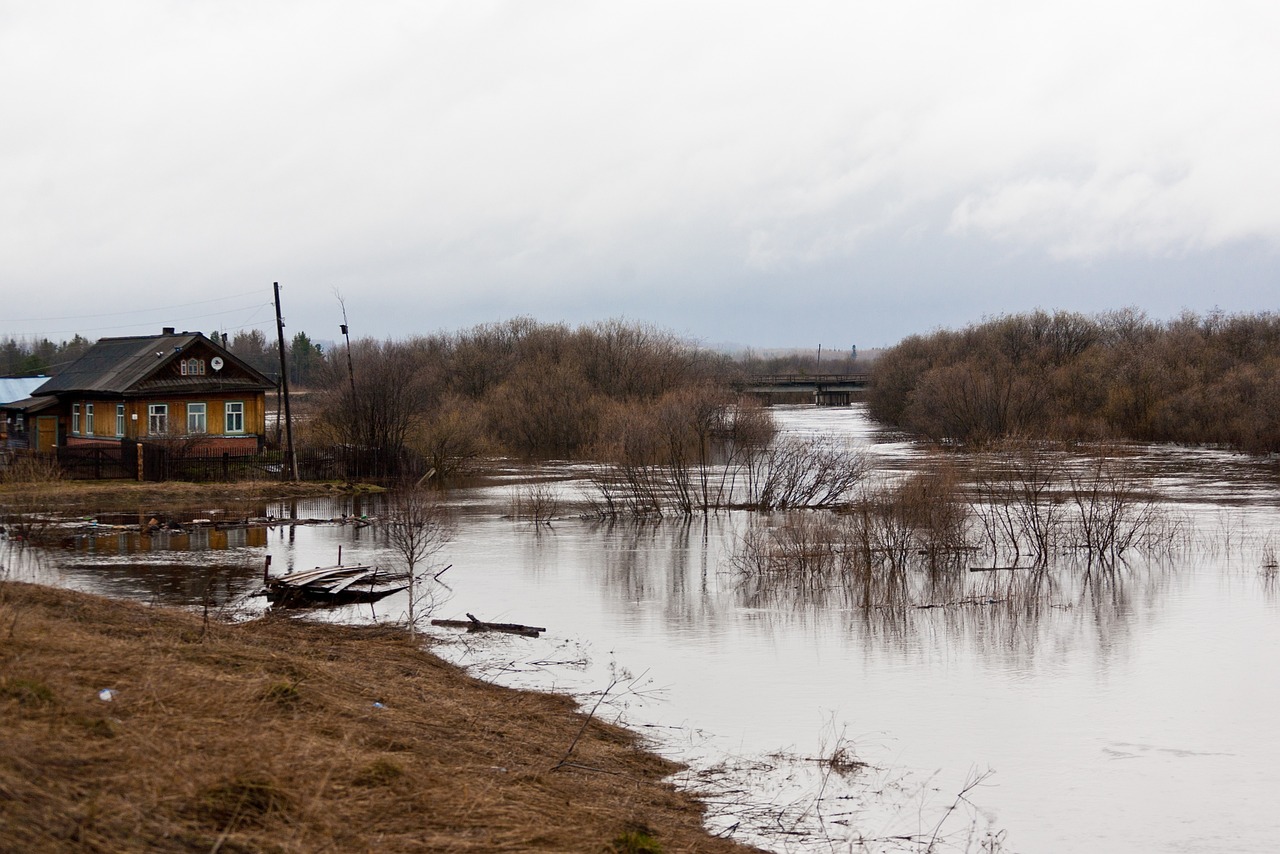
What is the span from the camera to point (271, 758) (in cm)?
802

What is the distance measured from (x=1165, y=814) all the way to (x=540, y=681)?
7506 millimetres

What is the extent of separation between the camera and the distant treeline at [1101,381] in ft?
201

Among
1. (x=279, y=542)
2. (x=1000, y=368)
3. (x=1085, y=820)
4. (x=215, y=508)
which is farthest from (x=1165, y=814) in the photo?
(x=1000, y=368)

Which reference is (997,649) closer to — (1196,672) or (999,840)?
(1196,672)

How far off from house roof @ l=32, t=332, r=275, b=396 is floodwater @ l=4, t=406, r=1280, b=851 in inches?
712

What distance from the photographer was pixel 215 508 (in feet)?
124

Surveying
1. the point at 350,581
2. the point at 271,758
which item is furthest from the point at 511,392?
the point at 271,758

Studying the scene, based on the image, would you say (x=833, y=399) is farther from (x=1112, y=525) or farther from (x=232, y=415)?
(x=1112, y=525)

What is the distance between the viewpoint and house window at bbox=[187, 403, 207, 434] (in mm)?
47969

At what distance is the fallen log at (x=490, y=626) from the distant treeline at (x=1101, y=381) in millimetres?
38954

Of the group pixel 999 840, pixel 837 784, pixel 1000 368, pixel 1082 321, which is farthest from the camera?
pixel 1082 321

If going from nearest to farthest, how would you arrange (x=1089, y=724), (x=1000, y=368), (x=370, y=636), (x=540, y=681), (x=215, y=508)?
(x=1089, y=724)
(x=540, y=681)
(x=370, y=636)
(x=215, y=508)
(x=1000, y=368)

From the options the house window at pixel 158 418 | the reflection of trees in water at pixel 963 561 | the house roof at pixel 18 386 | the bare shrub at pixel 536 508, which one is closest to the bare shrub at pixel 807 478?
the reflection of trees in water at pixel 963 561

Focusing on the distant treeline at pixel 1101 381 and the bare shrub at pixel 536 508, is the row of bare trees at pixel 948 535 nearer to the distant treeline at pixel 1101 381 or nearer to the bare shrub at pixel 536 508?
the bare shrub at pixel 536 508
